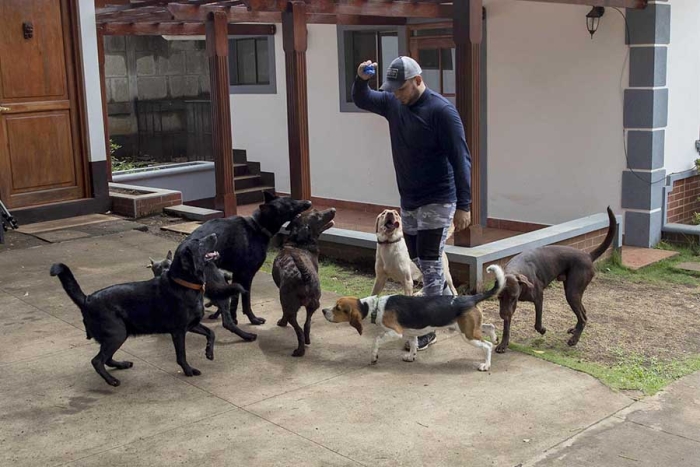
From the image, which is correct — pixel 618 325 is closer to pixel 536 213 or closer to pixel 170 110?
pixel 536 213

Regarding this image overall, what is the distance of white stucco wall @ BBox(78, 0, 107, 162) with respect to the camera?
9.55 metres

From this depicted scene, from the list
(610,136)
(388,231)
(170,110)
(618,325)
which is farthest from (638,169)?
(170,110)

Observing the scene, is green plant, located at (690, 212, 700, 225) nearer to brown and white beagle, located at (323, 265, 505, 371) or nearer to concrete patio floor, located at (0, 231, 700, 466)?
concrete patio floor, located at (0, 231, 700, 466)

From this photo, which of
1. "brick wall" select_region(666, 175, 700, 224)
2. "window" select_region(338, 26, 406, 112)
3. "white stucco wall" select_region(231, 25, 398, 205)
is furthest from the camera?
"white stucco wall" select_region(231, 25, 398, 205)

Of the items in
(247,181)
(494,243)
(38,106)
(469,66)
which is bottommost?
(247,181)

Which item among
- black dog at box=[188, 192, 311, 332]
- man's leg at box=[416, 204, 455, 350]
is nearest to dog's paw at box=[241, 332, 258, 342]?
black dog at box=[188, 192, 311, 332]

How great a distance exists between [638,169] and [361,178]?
15.3 ft

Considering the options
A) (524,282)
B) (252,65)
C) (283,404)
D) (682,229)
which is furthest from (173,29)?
(283,404)

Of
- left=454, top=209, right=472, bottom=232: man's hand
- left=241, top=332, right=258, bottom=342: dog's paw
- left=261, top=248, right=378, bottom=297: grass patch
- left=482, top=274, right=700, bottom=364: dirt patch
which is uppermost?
left=454, top=209, right=472, bottom=232: man's hand

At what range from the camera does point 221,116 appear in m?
9.57

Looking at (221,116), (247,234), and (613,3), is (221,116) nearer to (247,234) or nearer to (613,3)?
(247,234)

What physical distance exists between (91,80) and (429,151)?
569 cm

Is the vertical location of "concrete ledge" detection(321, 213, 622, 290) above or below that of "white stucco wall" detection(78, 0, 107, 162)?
below

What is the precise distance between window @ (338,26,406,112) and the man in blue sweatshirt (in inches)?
290
